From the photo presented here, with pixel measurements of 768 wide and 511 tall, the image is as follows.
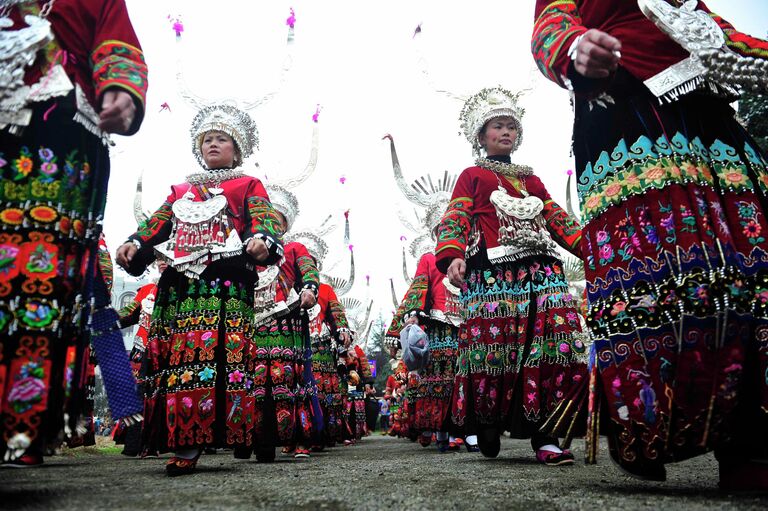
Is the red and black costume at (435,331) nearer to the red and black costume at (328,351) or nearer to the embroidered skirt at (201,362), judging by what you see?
the red and black costume at (328,351)

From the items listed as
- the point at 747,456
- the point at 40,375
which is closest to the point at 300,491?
the point at 40,375

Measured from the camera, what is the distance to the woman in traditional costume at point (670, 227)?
7.23ft

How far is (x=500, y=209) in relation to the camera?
15.2 ft

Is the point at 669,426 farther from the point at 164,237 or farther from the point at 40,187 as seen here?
the point at 164,237

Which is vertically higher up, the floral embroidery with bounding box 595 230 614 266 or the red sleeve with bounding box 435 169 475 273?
the red sleeve with bounding box 435 169 475 273

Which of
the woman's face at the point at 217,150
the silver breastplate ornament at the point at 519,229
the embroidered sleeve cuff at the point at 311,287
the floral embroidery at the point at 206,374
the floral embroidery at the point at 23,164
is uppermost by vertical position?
the woman's face at the point at 217,150

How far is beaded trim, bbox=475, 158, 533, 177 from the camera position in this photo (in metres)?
4.92

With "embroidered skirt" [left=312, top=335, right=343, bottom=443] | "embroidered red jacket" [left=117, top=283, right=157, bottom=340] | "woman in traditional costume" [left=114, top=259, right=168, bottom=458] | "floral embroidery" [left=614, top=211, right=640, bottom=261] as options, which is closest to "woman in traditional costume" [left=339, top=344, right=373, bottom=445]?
"embroidered skirt" [left=312, top=335, right=343, bottom=443]

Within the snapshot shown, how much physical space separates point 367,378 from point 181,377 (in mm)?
9678

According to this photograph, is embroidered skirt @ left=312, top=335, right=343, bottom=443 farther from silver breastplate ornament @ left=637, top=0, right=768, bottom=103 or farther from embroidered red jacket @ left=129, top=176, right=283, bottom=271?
silver breastplate ornament @ left=637, top=0, right=768, bottom=103

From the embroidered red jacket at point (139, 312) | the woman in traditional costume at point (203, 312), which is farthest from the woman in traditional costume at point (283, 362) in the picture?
the woman in traditional costume at point (203, 312)

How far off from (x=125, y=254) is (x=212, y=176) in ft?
2.80

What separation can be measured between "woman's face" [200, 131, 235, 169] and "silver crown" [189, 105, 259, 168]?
42mm

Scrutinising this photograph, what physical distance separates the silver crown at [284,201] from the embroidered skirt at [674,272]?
608cm
